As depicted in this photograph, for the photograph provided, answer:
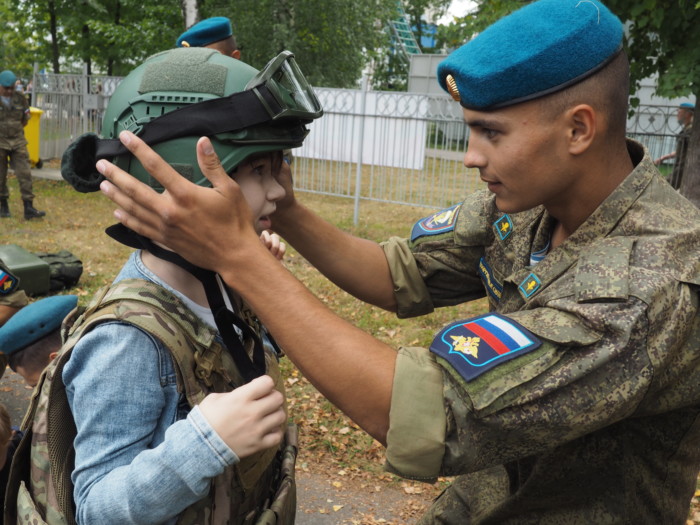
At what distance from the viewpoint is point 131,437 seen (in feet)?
5.52

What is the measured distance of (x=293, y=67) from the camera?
2066 millimetres

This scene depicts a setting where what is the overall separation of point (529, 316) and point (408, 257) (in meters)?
0.97

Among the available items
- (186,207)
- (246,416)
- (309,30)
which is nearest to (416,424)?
(246,416)

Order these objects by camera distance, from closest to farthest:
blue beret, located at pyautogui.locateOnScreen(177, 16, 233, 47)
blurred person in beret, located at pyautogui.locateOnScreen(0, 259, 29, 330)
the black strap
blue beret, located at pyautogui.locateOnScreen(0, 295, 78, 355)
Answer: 1. the black strap
2. blue beret, located at pyautogui.locateOnScreen(0, 295, 78, 355)
3. blurred person in beret, located at pyautogui.locateOnScreen(0, 259, 29, 330)
4. blue beret, located at pyautogui.locateOnScreen(177, 16, 233, 47)

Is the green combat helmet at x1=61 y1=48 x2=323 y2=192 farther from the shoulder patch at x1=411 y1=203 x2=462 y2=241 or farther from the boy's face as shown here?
the shoulder patch at x1=411 y1=203 x2=462 y2=241

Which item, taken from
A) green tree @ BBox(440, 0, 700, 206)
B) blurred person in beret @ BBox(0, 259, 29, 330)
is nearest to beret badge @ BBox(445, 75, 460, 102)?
blurred person in beret @ BBox(0, 259, 29, 330)

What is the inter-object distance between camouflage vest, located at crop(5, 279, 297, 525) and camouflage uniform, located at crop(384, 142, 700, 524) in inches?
20.0

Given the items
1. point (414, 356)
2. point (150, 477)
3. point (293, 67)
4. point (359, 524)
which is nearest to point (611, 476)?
point (414, 356)

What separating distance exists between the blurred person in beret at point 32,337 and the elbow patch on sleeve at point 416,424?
2759 mm

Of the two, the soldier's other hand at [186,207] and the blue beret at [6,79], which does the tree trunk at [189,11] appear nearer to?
the blue beret at [6,79]

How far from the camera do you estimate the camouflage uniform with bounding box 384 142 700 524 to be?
5.32 feet

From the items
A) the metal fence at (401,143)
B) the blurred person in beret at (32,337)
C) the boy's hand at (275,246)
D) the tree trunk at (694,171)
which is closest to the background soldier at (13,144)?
the metal fence at (401,143)

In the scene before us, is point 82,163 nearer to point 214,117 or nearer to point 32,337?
point 214,117

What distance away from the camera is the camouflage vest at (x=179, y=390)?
174 centimetres
